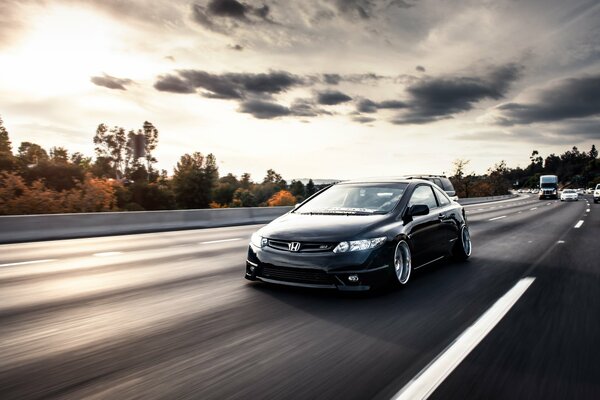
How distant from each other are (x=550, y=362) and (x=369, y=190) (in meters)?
3.99

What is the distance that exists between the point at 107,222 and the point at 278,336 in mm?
13468

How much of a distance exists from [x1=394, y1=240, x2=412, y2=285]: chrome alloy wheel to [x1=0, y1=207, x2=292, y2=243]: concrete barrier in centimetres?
1164

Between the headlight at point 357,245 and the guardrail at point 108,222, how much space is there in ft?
37.5

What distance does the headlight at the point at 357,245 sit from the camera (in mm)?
5177

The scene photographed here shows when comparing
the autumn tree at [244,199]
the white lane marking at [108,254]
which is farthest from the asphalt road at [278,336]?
the autumn tree at [244,199]

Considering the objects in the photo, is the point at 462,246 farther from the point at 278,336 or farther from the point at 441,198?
the point at 278,336

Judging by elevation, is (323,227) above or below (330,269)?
above

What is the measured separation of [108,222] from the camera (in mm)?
15805

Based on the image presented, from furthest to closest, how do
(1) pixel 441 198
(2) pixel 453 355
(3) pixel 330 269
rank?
(1) pixel 441 198
(3) pixel 330 269
(2) pixel 453 355

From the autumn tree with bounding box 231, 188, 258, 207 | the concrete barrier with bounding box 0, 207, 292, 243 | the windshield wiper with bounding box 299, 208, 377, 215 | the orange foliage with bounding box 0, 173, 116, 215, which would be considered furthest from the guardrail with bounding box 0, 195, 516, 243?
the autumn tree with bounding box 231, 188, 258, 207

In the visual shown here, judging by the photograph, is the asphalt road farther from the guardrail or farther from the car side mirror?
the guardrail

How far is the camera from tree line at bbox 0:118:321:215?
2289 centimetres

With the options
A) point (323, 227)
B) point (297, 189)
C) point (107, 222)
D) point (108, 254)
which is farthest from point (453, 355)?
point (297, 189)

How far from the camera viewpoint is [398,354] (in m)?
3.53
